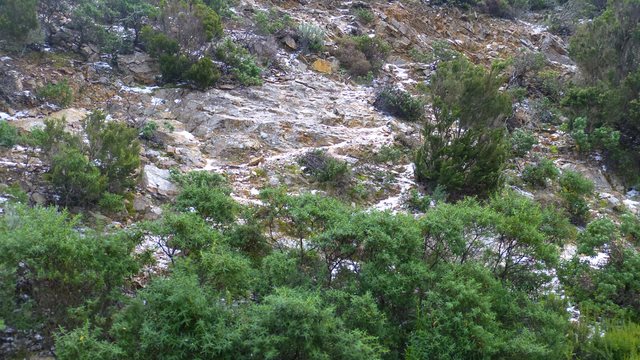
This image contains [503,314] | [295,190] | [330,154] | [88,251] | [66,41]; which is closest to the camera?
[88,251]

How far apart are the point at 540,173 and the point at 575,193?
0.72 m

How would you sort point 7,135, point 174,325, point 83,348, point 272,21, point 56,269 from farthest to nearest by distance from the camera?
1. point 272,21
2. point 7,135
3. point 56,269
4. point 174,325
5. point 83,348

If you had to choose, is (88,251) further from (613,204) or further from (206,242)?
(613,204)

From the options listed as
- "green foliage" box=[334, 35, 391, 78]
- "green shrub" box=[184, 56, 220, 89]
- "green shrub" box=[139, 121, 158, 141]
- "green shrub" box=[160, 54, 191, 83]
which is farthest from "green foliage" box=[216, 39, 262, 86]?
"green shrub" box=[139, 121, 158, 141]

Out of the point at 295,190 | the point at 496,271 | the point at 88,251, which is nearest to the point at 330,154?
the point at 295,190

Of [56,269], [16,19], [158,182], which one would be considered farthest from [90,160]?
[16,19]

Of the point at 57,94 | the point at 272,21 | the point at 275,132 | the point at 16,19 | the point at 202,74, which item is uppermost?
the point at 16,19

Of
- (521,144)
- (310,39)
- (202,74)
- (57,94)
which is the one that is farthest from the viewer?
(310,39)

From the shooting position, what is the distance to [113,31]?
11008mm

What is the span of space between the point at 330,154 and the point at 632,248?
4547 mm

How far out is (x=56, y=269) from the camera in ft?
14.6

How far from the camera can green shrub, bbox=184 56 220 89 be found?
1027 cm

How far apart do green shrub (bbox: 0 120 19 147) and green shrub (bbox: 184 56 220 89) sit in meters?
3.61

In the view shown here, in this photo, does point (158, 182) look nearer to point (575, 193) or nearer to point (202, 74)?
point (202, 74)
